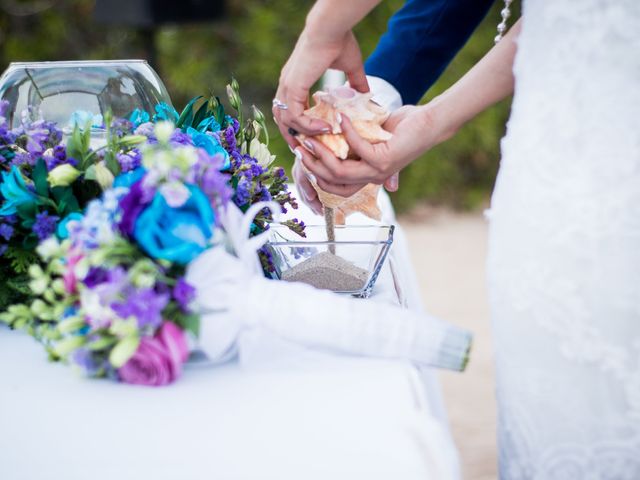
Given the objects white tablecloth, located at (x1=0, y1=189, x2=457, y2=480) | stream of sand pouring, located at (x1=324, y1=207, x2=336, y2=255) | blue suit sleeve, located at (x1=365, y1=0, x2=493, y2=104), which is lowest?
white tablecloth, located at (x1=0, y1=189, x2=457, y2=480)

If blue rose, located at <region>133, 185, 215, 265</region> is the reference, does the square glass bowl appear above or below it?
below

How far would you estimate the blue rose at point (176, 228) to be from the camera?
0.74m

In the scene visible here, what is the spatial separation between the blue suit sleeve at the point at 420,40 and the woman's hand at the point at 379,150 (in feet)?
1.03

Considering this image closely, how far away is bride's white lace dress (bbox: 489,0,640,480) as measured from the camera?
2.52ft

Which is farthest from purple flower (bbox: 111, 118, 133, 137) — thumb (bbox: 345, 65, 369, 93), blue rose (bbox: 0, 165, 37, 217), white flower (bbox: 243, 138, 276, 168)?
thumb (bbox: 345, 65, 369, 93)

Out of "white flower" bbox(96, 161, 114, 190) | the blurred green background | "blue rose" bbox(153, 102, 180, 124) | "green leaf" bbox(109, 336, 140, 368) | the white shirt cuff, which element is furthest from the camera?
the blurred green background

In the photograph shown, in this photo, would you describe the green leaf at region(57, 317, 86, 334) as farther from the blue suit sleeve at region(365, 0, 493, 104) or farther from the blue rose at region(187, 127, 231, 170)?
the blue suit sleeve at region(365, 0, 493, 104)

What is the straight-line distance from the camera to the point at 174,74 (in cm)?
500

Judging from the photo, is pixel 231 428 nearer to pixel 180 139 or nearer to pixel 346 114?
pixel 180 139

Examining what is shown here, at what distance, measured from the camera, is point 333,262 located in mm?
1030

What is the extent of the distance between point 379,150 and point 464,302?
9.64 ft

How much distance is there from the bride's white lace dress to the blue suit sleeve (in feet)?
1.74

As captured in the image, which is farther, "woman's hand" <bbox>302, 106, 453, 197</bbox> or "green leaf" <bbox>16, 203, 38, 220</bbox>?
"woman's hand" <bbox>302, 106, 453, 197</bbox>

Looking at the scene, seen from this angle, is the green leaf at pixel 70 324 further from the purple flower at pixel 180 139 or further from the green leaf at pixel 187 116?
the green leaf at pixel 187 116
